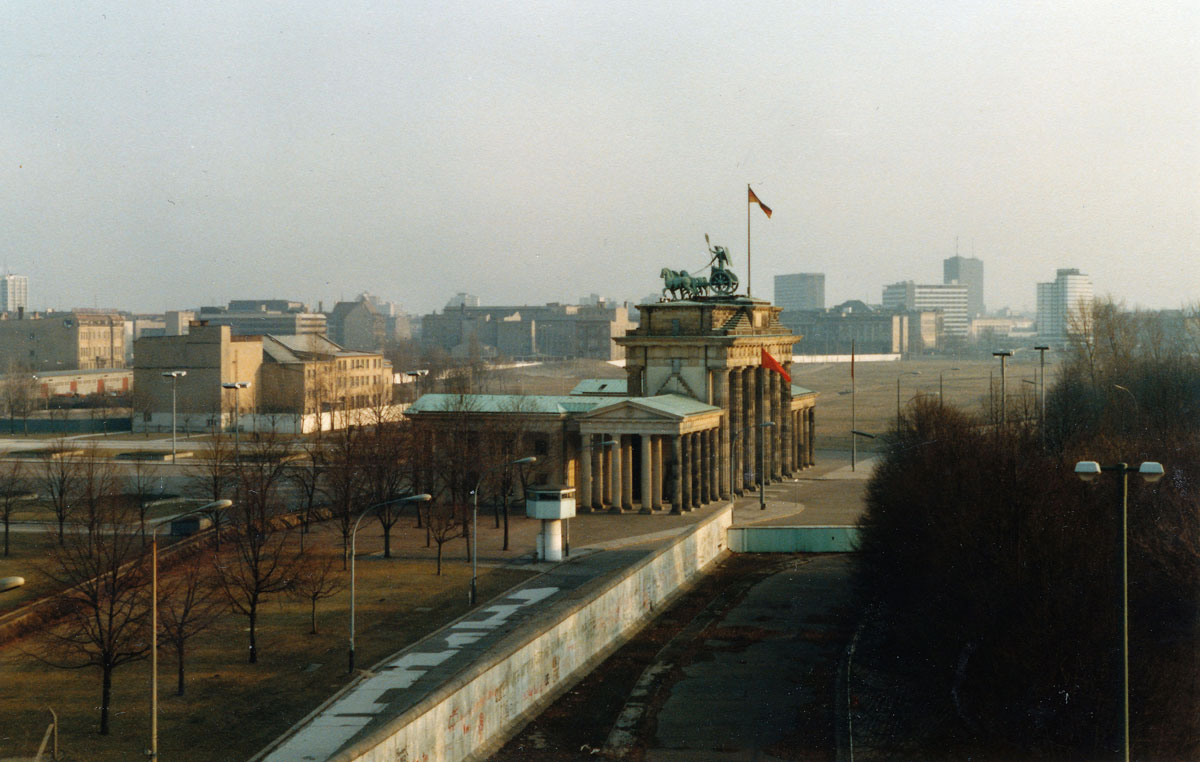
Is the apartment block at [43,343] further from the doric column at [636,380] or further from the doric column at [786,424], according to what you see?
the doric column at [636,380]

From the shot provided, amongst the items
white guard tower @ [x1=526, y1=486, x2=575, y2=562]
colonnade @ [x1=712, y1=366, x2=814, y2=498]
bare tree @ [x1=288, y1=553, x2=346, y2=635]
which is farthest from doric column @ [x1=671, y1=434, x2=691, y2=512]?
bare tree @ [x1=288, y1=553, x2=346, y2=635]

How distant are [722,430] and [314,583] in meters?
41.6

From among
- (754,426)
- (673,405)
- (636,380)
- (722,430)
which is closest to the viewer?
(673,405)

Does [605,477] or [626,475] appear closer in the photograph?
[626,475]

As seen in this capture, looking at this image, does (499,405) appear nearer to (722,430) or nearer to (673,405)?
(673,405)

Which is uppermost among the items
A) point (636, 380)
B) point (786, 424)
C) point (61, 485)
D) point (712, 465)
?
point (636, 380)

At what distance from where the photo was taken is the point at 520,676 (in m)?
33.8

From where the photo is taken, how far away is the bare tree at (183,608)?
37.5 meters

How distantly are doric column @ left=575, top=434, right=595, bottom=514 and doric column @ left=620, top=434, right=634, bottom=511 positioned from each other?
1944mm

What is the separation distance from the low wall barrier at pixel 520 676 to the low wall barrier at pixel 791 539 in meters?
14.4

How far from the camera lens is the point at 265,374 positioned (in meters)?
138

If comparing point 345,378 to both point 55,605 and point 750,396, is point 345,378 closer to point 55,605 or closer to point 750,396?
point 750,396

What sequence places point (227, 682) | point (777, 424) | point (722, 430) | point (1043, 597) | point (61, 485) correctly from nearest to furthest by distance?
point (1043, 597), point (227, 682), point (61, 485), point (722, 430), point (777, 424)

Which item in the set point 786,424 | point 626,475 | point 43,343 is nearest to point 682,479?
point 626,475
